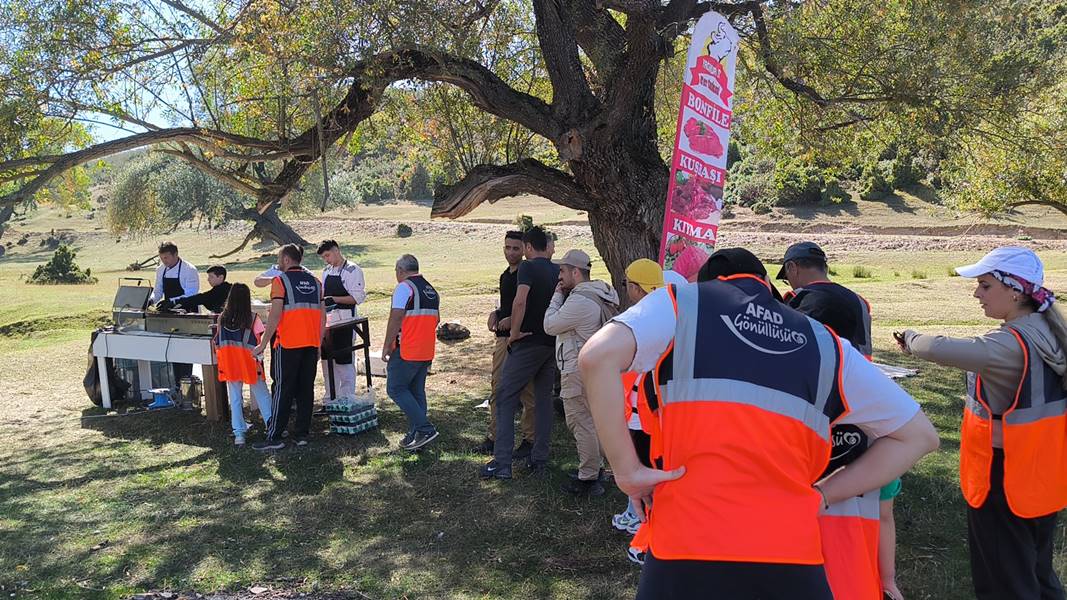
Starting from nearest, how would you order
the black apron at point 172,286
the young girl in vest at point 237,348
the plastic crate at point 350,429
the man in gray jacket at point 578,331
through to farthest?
the man in gray jacket at point 578,331 → the young girl in vest at point 237,348 → the plastic crate at point 350,429 → the black apron at point 172,286

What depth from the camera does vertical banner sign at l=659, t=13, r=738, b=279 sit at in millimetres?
6695

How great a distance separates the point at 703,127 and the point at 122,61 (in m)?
6.67

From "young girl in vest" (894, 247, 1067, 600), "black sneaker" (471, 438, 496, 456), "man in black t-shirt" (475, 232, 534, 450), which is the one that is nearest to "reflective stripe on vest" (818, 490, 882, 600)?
"young girl in vest" (894, 247, 1067, 600)

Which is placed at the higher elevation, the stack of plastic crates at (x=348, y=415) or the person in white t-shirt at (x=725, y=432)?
the person in white t-shirt at (x=725, y=432)

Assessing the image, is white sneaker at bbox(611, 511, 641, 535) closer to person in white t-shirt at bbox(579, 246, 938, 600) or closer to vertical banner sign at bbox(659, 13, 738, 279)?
vertical banner sign at bbox(659, 13, 738, 279)

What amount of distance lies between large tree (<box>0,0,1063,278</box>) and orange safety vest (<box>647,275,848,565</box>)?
6.48 meters

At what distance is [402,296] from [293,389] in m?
1.52

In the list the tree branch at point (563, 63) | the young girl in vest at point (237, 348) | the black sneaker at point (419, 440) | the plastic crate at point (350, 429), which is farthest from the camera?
the tree branch at point (563, 63)

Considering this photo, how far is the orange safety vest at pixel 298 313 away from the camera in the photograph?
8375 mm

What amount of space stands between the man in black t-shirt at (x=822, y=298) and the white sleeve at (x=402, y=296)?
13.7 ft

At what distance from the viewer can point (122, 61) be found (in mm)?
9602

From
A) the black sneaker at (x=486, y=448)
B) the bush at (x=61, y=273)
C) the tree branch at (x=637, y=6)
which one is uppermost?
the tree branch at (x=637, y=6)

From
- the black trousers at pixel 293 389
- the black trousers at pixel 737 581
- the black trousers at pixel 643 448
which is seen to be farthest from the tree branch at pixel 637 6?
the black trousers at pixel 737 581

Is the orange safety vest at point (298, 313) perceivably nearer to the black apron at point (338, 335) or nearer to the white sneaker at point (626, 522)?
the black apron at point (338, 335)
